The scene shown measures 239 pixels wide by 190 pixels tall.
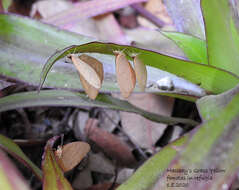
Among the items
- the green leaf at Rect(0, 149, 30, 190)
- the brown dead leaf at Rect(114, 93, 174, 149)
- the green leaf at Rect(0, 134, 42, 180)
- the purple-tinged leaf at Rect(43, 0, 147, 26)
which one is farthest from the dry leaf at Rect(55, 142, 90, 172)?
the purple-tinged leaf at Rect(43, 0, 147, 26)

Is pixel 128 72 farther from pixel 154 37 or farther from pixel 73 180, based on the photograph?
pixel 154 37

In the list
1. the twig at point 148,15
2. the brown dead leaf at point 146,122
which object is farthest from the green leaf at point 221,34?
the twig at point 148,15

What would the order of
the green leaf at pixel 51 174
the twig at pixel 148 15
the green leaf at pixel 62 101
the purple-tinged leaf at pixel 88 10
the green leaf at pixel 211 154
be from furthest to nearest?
the twig at pixel 148 15
the purple-tinged leaf at pixel 88 10
the green leaf at pixel 62 101
the green leaf at pixel 51 174
the green leaf at pixel 211 154

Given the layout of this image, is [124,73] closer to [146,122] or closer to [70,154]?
[70,154]

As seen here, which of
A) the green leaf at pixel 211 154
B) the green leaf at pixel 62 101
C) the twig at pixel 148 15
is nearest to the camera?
the green leaf at pixel 211 154

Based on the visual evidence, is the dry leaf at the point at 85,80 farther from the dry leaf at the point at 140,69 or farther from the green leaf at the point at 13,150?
the green leaf at the point at 13,150

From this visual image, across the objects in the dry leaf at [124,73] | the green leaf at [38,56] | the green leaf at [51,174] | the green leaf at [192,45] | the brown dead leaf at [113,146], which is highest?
the green leaf at [192,45]
